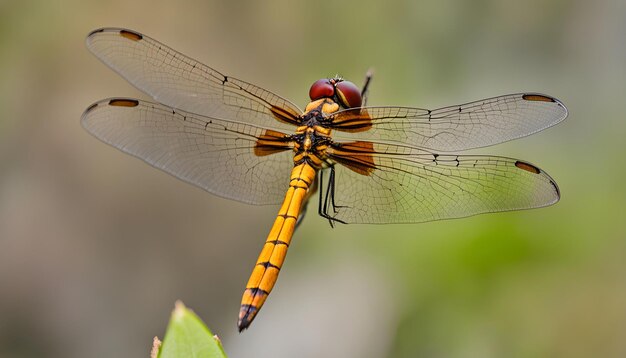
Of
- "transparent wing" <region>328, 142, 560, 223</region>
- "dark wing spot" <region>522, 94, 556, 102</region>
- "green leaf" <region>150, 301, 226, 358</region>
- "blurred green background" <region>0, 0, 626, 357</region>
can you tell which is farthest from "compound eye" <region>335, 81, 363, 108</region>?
"blurred green background" <region>0, 0, 626, 357</region>

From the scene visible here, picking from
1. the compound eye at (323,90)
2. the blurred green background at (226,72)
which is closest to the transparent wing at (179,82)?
the compound eye at (323,90)

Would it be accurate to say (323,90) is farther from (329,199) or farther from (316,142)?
(329,199)

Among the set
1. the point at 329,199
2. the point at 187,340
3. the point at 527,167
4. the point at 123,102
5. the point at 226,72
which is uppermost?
the point at 226,72

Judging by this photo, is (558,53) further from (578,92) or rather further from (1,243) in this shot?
(1,243)

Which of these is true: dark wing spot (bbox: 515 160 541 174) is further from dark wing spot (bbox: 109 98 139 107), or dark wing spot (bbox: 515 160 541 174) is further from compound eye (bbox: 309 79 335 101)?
dark wing spot (bbox: 109 98 139 107)

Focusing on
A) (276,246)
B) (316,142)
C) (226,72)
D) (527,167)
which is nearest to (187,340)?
(276,246)

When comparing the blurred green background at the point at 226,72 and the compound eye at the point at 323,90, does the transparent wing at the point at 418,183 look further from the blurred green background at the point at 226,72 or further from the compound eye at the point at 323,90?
the blurred green background at the point at 226,72

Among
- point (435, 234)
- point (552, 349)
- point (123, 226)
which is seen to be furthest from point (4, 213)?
point (552, 349)
